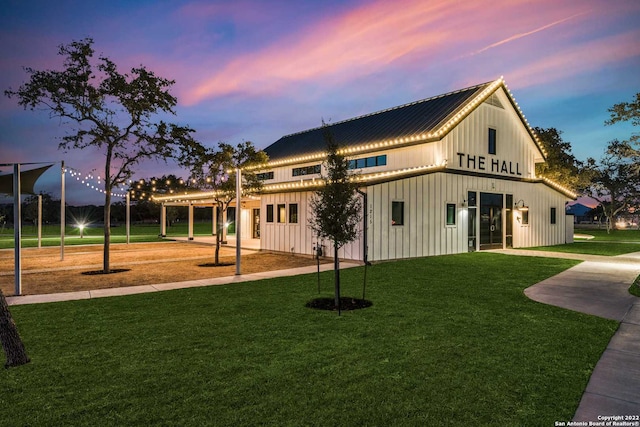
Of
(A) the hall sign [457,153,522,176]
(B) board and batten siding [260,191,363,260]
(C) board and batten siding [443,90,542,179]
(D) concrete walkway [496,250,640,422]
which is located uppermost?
(C) board and batten siding [443,90,542,179]

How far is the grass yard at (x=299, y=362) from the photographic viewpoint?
12.3 feet

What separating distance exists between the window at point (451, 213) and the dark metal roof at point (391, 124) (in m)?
A: 3.90

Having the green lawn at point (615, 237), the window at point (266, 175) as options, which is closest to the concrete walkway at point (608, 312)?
the green lawn at point (615, 237)

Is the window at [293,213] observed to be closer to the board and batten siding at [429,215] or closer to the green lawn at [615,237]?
the board and batten siding at [429,215]

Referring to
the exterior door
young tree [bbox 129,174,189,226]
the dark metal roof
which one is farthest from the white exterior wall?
young tree [bbox 129,174,189,226]

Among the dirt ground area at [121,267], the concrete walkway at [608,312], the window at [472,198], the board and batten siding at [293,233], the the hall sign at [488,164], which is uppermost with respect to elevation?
the the hall sign at [488,164]

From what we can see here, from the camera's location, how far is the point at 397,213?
16.7 metres

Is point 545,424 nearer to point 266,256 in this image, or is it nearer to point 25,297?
point 25,297

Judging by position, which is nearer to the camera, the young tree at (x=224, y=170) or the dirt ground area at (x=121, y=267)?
the dirt ground area at (x=121, y=267)

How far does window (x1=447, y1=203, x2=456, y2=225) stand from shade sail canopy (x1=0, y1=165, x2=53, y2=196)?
16847mm

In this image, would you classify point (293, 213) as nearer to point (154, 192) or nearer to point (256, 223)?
point (256, 223)

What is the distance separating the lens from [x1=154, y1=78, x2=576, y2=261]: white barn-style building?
16.6m

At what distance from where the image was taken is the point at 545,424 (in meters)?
3.54

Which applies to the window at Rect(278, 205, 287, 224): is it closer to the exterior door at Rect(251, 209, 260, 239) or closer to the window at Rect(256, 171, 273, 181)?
the window at Rect(256, 171, 273, 181)
